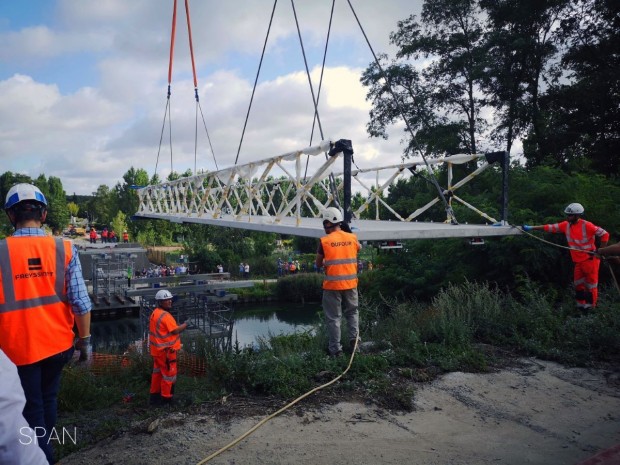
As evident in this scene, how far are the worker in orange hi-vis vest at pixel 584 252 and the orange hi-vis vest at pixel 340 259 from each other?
3650 millimetres

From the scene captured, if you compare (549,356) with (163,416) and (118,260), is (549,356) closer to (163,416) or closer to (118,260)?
(163,416)

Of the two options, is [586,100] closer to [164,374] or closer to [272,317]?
[164,374]

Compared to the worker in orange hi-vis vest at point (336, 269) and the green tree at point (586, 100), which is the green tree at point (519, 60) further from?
the worker in orange hi-vis vest at point (336, 269)

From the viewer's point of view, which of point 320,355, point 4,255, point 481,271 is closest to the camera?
point 4,255

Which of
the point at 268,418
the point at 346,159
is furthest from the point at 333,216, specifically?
the point at 268,418

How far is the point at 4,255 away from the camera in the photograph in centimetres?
291

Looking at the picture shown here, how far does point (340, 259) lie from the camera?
17.3ft

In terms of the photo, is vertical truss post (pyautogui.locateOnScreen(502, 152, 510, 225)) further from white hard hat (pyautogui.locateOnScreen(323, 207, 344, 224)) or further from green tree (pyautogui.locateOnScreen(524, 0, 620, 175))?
green tree (pyautogui.locateOnScreen(524, 0, 620, 175))

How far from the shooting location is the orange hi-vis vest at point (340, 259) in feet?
17.1

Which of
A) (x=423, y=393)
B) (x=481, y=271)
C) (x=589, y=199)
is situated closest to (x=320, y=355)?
(x=423, y=393)

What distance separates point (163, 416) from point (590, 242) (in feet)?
20.4

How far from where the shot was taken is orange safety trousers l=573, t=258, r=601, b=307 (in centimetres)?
662

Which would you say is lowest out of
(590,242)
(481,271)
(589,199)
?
(481,271)

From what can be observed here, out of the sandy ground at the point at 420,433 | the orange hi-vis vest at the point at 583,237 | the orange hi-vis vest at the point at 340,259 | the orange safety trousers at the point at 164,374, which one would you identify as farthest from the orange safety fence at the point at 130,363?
the orange hi-vis vest at the point at 583,237
